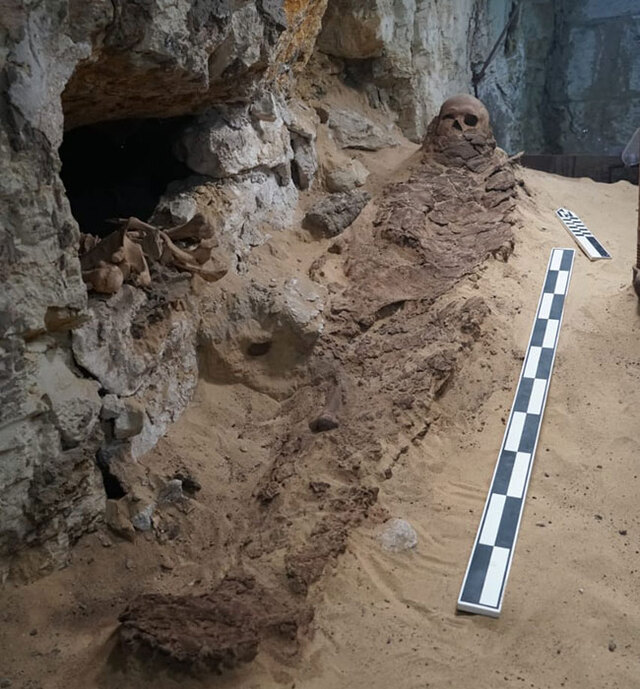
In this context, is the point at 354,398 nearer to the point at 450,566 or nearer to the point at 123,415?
the point at 450,566

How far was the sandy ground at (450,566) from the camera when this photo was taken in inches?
105

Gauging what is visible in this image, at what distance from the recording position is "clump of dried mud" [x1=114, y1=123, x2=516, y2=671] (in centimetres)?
271

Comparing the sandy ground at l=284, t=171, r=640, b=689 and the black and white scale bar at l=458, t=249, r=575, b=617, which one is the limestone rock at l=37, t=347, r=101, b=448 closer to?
the sandy ground at l=284, t=171, r=640, b=689

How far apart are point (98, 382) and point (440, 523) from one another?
1.74m

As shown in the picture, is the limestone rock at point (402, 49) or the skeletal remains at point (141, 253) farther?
the limestone rock at point (402, 49)

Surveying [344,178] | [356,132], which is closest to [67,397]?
[344,178]

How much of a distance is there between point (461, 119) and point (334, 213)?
216 cm

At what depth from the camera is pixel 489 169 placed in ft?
21.8

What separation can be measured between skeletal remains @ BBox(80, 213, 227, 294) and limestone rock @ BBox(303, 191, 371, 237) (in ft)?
4.30

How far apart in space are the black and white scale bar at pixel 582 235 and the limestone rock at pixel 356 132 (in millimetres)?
1853

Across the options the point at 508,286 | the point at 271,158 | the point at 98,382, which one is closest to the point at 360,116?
the point at 271,158

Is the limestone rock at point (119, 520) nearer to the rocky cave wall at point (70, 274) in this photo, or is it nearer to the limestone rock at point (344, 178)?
the rocky cave wall at point (70, 274)

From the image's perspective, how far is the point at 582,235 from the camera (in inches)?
249

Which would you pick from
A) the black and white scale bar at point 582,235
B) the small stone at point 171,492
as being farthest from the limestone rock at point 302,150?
the small stone at point 171,492
